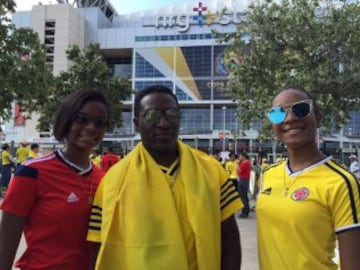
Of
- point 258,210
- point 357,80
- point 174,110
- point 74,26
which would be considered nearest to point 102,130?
point 174,110

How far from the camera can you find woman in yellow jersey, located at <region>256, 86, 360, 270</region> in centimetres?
193

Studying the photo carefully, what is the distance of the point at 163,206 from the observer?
1.92 metres

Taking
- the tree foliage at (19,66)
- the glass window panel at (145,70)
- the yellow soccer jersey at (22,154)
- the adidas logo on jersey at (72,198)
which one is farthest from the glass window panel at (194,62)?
the adidas logo on jersey at (72,198)

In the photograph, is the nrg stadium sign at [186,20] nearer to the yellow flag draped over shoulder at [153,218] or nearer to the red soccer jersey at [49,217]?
the red soccer jersey at [49,217]

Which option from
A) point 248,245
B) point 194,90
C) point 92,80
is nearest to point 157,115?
point 248,245

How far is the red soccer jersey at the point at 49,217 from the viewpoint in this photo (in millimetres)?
2207

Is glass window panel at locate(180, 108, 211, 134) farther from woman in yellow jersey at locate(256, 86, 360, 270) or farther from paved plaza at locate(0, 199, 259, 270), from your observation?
woman in yellow jersey at locate(256, 86, 360, 270)

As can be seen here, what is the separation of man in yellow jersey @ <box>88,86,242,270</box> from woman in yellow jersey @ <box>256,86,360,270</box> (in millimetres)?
218

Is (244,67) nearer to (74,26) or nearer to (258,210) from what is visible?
(258,210)

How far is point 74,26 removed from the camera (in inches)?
2817

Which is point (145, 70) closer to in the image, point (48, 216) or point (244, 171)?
point (244, 171)

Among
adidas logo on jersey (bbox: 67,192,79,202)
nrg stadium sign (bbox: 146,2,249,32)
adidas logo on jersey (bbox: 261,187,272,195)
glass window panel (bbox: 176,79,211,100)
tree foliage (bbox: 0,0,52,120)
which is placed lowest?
adidas logo on jersey (bbox: 67,192,79,202)

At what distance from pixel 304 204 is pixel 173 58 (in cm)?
6836

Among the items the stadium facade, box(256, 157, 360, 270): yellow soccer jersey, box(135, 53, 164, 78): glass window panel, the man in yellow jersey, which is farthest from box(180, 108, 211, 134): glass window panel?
the man in yellow jersey
